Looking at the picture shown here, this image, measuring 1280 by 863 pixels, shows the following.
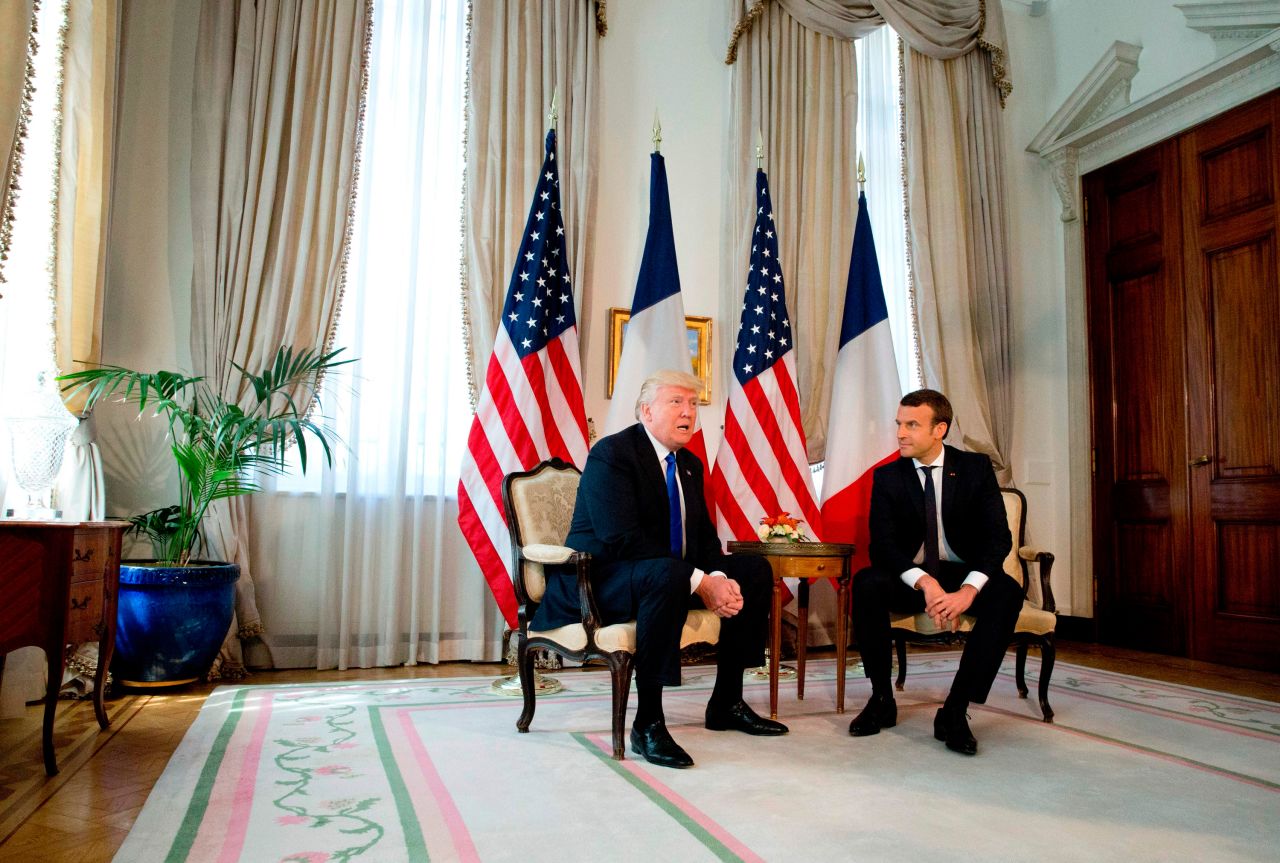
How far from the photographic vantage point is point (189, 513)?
3760 millimetres

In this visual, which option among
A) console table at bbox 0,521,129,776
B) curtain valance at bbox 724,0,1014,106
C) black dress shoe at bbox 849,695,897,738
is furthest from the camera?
curtain valance at bbox 724,0,1014,106

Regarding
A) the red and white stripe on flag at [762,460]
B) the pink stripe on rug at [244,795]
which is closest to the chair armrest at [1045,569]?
the red and white stripe on flag at [762,460]

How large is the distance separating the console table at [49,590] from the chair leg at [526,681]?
4.47ft

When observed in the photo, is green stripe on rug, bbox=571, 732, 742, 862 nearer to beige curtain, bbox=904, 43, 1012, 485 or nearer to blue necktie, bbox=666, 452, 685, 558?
blue necktie, bbox=666, 452, 685, 558

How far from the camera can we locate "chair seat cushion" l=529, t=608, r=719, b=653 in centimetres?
276

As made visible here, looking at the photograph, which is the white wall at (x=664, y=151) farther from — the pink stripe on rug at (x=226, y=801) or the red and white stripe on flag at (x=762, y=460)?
the pink stripe on rug at (x=226, y=801)

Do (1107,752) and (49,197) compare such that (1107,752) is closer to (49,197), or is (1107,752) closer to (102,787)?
(102,787)

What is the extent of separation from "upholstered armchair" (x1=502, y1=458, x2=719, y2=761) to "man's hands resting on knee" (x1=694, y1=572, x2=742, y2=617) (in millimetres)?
101

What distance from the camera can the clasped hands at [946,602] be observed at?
3035mm

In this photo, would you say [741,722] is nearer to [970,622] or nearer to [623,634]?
[623,634]

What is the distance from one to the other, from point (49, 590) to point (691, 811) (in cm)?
187

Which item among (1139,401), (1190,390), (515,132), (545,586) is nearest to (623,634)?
(545,586)

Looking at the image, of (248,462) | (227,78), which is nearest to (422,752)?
(248,462)

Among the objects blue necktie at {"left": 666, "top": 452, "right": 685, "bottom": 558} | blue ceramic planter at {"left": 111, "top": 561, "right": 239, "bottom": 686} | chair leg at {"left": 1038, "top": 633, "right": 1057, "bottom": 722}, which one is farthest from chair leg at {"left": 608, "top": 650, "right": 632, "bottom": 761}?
blue ceramic planter at {"left": 111, "top": 561, "right": 239, "bottom": 686}
